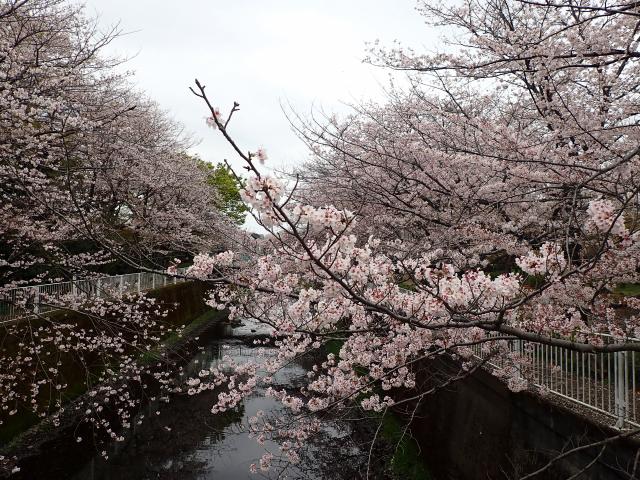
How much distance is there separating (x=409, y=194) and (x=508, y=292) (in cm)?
653

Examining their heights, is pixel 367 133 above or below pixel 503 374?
above

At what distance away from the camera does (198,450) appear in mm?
9734

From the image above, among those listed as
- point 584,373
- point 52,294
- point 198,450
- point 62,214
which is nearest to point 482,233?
point 584,373

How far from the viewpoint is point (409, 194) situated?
367 inches

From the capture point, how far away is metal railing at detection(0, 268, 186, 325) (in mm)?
7777

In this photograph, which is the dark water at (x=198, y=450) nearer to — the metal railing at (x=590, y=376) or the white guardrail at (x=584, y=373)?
the white guardrail at (x=584, y=373)

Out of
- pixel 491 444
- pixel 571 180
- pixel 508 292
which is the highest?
pixel 571 180

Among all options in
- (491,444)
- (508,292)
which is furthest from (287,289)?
(491,444)

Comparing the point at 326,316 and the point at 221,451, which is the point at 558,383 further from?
the point at 221,451

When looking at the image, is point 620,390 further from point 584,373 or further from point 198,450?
point 198,450

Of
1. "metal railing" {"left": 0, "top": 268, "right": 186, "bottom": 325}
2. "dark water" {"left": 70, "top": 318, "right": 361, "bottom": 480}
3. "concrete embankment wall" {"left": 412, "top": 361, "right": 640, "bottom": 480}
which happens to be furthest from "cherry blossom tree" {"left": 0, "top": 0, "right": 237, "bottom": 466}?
"concrete embankment wall" {"left": 412, "top": 361, "right": 640, "bottom": 480}

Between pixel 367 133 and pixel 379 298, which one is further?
pixel 367 133

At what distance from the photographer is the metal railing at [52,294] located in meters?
7.78

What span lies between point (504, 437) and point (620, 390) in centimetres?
203
